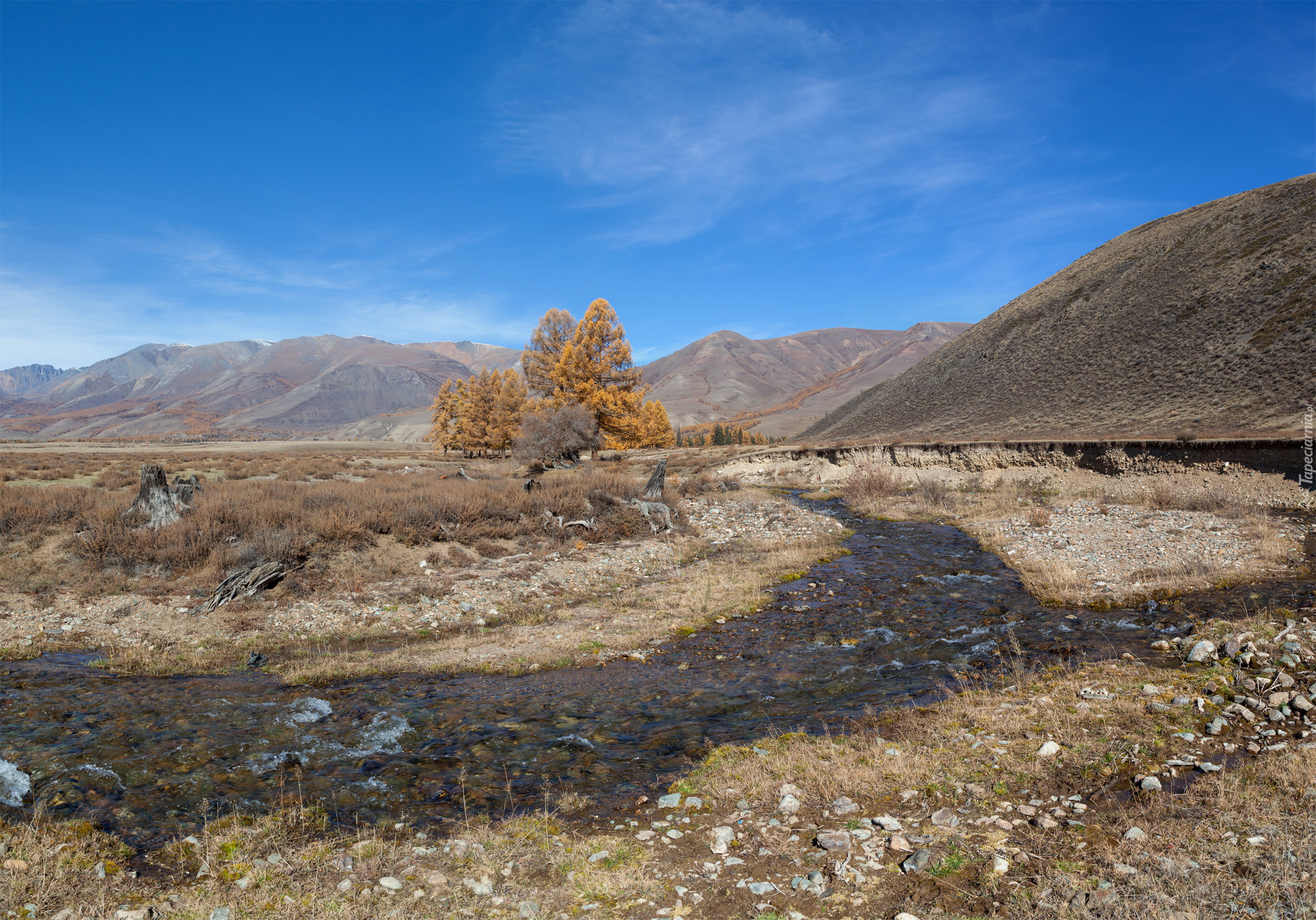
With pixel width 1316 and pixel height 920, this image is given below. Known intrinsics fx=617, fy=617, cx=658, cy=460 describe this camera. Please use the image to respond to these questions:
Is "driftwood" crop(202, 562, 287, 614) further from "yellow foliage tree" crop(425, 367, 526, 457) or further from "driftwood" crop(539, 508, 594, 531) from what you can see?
"yellow foliage tree" crop(425, 367, 526, 457)

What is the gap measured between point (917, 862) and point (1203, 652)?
287 inches

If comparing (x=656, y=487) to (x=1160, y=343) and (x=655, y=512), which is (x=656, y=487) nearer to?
(x=655, y=512)

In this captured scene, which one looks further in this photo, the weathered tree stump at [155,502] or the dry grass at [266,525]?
the weathered tree stump at [155,502]

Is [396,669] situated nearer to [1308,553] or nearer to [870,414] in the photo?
[1308,553]

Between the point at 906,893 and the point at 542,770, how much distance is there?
4454 mm

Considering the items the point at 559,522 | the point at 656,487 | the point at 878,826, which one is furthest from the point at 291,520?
the point at 878,826

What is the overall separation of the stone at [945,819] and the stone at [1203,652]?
20.2 ft

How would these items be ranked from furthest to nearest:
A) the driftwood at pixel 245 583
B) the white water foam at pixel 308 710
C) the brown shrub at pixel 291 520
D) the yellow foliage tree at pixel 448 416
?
the yellow foliage tree at pixel 448 416
the brown shrub at pixel 291 520
the driftwood at pixel 245 583
the white water foam at pixel 308 710

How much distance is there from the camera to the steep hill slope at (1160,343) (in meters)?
46.9

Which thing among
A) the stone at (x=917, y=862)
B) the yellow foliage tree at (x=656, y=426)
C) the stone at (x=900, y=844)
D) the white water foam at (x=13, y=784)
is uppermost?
the yellow foliage tree at (x=656, y=426)

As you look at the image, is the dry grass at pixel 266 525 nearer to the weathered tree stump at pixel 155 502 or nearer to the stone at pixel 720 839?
the weathered tree stump at pixel 155 502

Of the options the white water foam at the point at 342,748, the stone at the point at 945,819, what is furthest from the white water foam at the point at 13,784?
the stone at the point at 945,819

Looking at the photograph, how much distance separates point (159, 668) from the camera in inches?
428

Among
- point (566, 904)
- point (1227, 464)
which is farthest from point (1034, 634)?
point (1227, 464)
